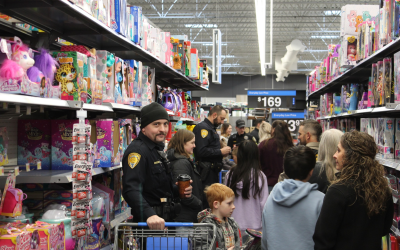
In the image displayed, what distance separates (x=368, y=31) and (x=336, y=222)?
8.25 feet

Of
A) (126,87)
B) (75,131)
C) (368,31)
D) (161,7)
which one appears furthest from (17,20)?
(161,7)

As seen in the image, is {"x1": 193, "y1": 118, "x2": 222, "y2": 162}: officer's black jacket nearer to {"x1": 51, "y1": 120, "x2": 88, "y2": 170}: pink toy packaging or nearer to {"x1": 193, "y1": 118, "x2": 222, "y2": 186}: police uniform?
{"x1": 193, "y1": 118, "x2": 222, "y2": 186}: police uniform

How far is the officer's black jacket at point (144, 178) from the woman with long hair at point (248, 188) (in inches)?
41.3

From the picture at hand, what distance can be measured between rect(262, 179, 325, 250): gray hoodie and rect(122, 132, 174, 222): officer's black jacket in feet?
2.33

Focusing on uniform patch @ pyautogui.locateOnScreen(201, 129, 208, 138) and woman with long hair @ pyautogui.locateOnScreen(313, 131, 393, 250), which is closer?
woman with long hair @ pyautogui.locateOnScreen(313, 131, 393, 250)

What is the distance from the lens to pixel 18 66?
5.88 ft

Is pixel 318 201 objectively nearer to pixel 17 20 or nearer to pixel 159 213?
pixel 159 213

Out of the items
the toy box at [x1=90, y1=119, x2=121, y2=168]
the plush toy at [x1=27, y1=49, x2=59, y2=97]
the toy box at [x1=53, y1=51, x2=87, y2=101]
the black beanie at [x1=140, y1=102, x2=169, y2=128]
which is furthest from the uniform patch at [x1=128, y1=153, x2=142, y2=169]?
the plush toy at [x1=27, y1=49, x2=59, y2=97]

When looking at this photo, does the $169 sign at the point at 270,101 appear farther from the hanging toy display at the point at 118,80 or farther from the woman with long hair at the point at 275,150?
the hanging toy display at the point at 118,80

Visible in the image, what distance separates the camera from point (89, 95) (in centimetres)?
243

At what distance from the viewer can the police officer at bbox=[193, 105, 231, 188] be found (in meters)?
4.97

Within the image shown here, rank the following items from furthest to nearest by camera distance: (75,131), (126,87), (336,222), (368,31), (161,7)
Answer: (161,7), (368,31), (126,87), (75,131), (336,222)

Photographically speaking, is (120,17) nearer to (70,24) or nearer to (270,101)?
(70,24)

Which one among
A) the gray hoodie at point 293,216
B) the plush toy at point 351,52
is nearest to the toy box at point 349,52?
the plush toy at point 351,52
